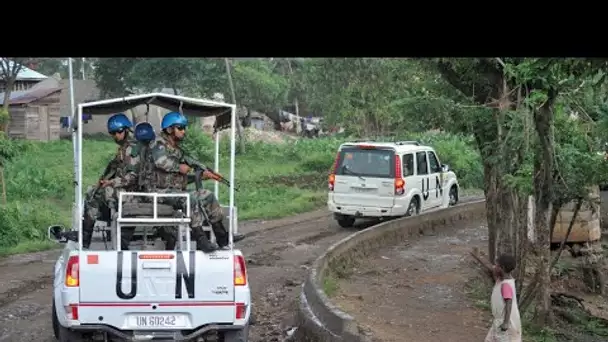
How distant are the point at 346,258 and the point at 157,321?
21.8 feet

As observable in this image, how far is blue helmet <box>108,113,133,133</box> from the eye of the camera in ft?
33.2

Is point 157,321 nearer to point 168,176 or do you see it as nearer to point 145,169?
point 168,176

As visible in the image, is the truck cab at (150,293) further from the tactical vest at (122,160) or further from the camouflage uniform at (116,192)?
the tactical vest at (122,160)

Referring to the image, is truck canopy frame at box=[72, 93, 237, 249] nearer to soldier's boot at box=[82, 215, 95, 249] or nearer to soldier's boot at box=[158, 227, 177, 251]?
soldier's boot at box=[82, 215, 95, 249]

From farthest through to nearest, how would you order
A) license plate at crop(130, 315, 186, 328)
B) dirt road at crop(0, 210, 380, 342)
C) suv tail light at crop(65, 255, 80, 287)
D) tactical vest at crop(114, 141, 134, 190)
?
dirt road at crop(0, 210, 380, 342)
tactical vest at crop(114, 141, 134, 190)
license plate at crop(130, 315, 186, 328)
suv tail light at crop(65, 255, 80, 287)

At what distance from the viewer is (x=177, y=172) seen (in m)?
9.79

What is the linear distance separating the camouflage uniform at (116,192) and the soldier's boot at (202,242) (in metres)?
0.75

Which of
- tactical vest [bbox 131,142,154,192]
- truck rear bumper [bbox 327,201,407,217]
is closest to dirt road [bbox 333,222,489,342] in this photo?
truck rear bumper [bbox 327,201,407,217]

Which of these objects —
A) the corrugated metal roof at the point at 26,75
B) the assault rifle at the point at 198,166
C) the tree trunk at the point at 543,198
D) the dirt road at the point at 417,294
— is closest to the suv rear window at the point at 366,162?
the dirt road at the point at 417,294

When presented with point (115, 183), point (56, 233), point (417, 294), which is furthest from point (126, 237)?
point (417, 294)

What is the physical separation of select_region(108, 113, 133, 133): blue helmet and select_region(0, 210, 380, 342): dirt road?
8.51 ft

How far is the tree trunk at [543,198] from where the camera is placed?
1038 cm
